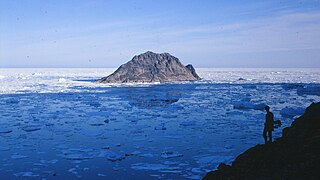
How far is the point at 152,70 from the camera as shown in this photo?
58.3 metres

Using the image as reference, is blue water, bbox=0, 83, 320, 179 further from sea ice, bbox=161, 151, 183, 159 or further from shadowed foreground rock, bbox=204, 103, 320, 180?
shadowed foreground rock, bbox=204, 103, 320, 180

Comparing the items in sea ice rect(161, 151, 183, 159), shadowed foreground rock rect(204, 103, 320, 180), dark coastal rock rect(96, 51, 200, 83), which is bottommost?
sea ice rect(161, 151, 183, 159)

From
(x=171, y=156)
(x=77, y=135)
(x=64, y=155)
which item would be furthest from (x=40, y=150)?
(x=171, y=156)

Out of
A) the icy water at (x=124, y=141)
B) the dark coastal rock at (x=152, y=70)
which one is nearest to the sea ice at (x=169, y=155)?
the icy water at (x=124, y=141)

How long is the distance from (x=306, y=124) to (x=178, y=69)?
5175 centimetres

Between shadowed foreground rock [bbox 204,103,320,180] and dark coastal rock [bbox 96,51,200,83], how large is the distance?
45.6 metres

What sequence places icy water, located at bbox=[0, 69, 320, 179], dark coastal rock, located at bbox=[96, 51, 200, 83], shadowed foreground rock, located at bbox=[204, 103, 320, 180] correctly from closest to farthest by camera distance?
shadowed foreground rock, located at bbox=[204, 103, 320, 180]
icy water, located at bbox=[0, 69, 320, 179]
dark coastal rock, located at bbox=[96, 51, 200, 83]

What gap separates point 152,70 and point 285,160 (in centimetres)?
5176

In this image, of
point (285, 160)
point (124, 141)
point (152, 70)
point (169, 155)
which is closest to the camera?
point (285, 160)

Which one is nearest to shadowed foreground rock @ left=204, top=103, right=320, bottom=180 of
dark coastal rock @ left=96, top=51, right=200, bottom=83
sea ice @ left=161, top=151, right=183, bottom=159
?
sea ice @ left=161, top=151, right=183, bottom=159

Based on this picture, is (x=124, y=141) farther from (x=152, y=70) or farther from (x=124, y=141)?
(x=152, y=70)

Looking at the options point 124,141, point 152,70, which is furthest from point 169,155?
point 152,70

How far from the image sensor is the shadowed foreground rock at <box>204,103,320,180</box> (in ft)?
20.4

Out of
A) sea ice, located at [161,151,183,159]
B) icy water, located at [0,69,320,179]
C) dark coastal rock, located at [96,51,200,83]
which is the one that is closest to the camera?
icy water, located at [0,69,320,179]
